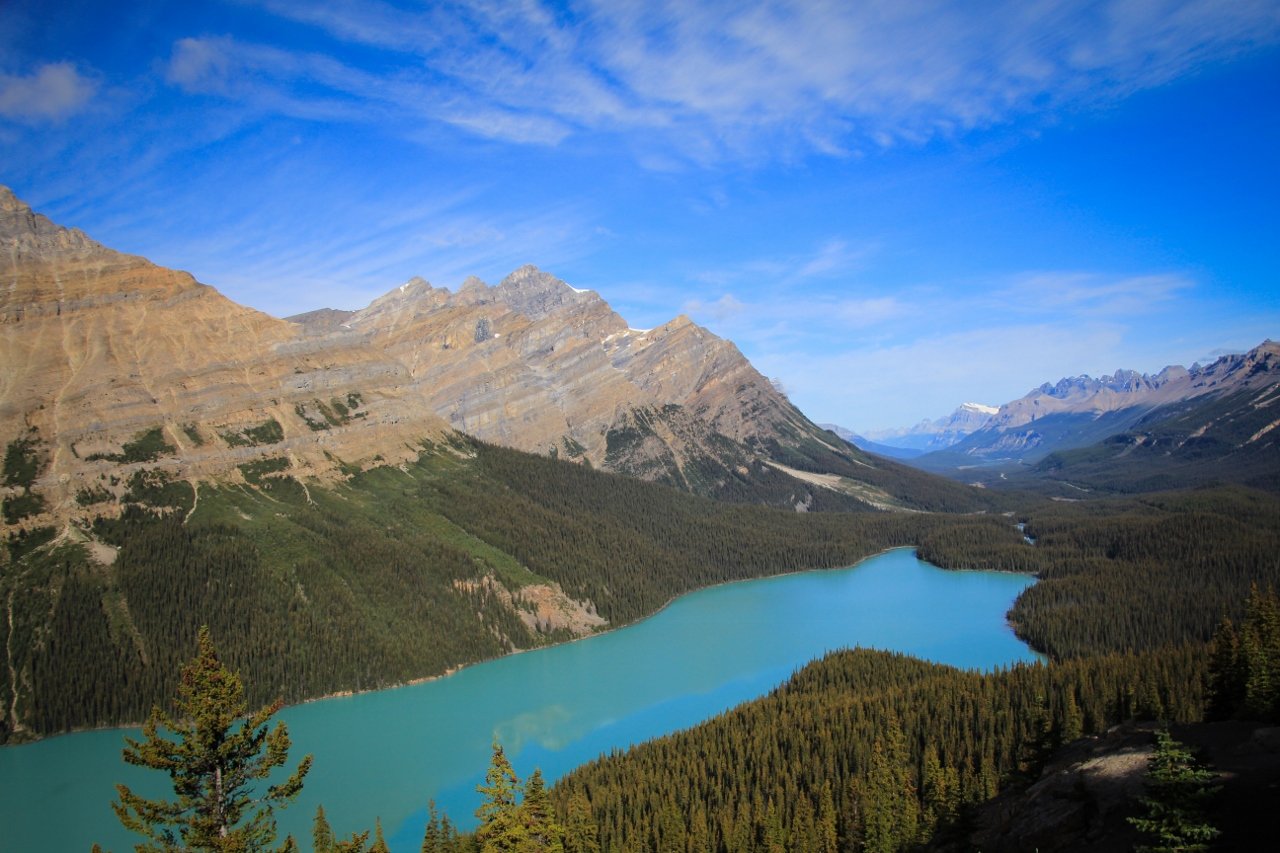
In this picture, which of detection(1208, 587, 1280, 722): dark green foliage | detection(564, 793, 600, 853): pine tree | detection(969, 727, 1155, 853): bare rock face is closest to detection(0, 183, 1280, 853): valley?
detection(564, 793, 600, 853): pine tree

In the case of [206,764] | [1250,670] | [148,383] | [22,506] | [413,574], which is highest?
[148,383]

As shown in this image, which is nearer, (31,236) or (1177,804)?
(1177,804)

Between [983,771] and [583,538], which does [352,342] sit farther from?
[983,771]

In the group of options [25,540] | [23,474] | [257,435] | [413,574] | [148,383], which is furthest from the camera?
[257,435]

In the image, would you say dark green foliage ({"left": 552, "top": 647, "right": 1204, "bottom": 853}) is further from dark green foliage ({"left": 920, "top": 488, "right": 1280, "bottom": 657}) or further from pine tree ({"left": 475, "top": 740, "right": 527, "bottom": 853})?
dark green foliage ({"left": 920, "top": 488, "right": 1280, "bottom": 657})

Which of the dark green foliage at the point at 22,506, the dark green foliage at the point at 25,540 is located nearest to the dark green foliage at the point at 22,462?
the dark green foliage at the point at 22,506

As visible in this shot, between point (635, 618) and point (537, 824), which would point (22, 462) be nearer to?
point (635, 618)

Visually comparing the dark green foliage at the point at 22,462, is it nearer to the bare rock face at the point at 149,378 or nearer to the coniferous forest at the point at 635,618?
the bare rock face at the point at 149,378

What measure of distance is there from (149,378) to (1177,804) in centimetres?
13285

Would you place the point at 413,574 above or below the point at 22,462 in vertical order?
below

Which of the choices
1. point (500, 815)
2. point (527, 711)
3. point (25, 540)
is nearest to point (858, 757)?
point (500, 815)

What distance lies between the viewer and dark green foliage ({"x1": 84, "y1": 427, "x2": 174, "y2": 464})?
105 metres

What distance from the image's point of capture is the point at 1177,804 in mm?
18844

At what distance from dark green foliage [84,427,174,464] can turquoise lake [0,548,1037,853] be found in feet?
147
